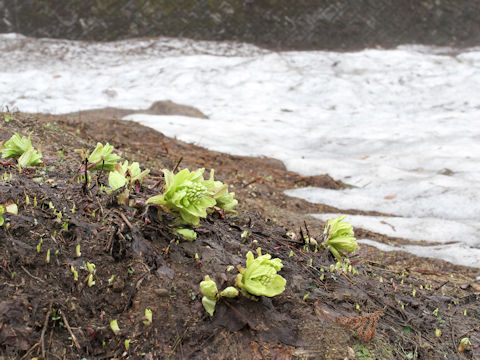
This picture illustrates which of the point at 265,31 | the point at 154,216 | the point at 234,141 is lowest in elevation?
the point at 234,141

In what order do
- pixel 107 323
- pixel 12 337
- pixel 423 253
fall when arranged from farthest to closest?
pixel 423 253 < pixel 107 323 < pixel 12 337

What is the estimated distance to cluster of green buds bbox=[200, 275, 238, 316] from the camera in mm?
1644

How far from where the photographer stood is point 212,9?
1191 centimetres

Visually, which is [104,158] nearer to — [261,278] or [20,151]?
[20,151]

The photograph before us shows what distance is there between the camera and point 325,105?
30.4ft

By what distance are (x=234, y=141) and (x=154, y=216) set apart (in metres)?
4.91

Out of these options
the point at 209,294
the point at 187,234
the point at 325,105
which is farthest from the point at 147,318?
the point at 325,105

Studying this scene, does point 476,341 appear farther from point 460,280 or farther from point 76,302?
point 76,302

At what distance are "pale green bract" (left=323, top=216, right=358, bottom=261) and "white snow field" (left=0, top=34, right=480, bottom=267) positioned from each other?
1706mm

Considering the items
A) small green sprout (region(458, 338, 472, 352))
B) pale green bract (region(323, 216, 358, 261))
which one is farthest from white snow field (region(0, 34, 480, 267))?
small green sprout (region(458, 338, 472, 352))

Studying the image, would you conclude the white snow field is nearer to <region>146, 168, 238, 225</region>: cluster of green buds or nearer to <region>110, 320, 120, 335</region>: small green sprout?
<region>146, 168, 238, 225</region>: cluster of green buds

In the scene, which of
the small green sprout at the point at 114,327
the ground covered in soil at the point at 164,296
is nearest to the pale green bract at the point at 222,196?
the ground covered in soil at the point at 164,296

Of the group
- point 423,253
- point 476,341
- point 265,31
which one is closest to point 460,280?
point 423,253

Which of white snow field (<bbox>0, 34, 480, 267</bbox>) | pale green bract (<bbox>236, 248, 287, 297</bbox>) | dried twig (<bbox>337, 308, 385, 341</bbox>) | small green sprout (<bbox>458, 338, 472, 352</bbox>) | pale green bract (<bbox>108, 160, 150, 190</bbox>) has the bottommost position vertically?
white snow field (<bbox>0, 34, 480, 267</bbox>)
